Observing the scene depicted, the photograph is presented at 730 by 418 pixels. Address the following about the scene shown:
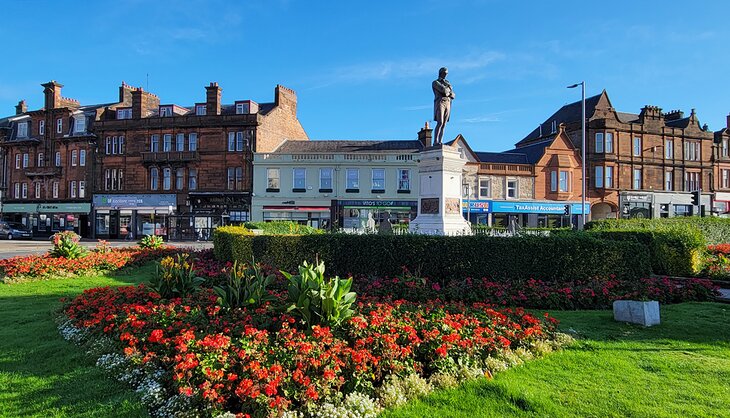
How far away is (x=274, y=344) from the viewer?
4.97m

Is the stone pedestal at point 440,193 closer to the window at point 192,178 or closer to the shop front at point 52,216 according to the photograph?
the window at point 192,178

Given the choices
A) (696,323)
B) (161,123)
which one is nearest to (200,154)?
(161,123)

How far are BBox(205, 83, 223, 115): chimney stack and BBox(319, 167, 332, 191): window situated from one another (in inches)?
468

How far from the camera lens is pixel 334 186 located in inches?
1560

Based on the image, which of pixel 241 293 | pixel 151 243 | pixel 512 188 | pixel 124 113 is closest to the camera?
pixel 241 293

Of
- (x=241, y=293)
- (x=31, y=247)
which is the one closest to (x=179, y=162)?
(x=31, y=247)

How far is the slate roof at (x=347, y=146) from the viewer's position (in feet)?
135

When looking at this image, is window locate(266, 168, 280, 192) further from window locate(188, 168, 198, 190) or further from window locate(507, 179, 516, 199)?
window locate(507, 179, 516, 199)

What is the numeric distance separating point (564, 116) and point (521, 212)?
43.2ft

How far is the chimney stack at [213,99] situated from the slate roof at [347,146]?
270 inches

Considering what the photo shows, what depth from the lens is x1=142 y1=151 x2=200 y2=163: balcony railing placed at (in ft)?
135

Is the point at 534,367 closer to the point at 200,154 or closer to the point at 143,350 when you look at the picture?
the point at 143,350

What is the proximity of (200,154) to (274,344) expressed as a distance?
130 ft

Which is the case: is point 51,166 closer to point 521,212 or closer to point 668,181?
point 521,212
